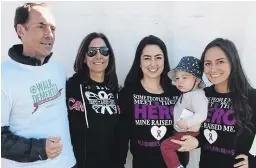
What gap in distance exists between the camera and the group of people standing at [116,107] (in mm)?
2141

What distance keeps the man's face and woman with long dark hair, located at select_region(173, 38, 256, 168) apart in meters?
1.23

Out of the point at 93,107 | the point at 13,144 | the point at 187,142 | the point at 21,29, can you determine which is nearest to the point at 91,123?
the point at 93,107

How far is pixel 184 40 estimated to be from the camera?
335 centimetres

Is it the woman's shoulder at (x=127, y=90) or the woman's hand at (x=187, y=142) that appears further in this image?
the woman's shoulder at (x=127, y=90)

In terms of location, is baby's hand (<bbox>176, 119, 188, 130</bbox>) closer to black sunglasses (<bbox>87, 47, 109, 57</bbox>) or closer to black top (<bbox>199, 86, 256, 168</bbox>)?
black top (<bbox>199, 86, 256, 168</bbox>)

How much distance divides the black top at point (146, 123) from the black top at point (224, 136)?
0.34 meters

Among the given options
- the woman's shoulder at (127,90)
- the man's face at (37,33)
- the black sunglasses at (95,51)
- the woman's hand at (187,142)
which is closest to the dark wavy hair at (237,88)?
the woman's hand at (187,142)

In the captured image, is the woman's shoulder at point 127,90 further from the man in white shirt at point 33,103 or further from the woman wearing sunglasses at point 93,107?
the man in white shirt at point 33,103

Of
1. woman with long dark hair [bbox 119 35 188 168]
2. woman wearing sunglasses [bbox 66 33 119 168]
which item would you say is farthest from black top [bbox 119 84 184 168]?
woman wearing sunglasses [bbox 66 33 119 168]

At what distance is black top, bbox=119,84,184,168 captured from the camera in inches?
102

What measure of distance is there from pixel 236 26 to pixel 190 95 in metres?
1.11

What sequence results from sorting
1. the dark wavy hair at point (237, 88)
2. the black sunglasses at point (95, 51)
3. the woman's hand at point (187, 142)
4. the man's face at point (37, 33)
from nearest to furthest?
the man's face at point (37, 33) < the dark wavy hair at point (237, 88) < the woman's hand at point (187, 142) < the black sunglasses at point (95, 51)

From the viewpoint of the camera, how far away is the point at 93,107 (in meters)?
2.57

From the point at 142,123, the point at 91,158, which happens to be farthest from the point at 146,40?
the point at 91,158
